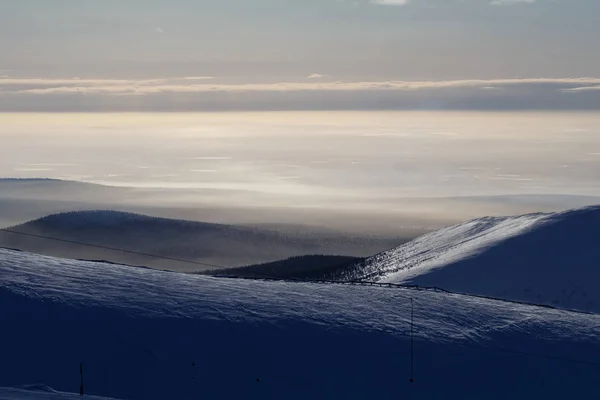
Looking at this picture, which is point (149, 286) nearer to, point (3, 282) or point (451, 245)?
point (3, 282)

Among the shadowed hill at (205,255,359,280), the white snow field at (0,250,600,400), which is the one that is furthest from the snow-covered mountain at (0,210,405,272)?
the white snow field at (0,250,600,400)

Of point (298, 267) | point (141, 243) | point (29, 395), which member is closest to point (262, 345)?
point (29, 395)

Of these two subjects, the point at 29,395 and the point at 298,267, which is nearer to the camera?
the point at 29,395

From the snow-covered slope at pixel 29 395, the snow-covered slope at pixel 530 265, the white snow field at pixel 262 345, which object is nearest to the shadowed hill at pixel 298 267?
the snow-covered slope at pixel 530 265

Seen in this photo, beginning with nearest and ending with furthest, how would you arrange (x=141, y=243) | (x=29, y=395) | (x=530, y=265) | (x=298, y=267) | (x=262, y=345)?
1. (x=29, y=395)
2. (x=262, y=345)
3. (x=530, y=265)
4. (x=298, y=267)
5. (x=141, y=243)

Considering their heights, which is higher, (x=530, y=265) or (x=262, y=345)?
(x=530, y=265)

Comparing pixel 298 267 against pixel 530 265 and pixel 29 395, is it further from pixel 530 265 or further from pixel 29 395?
pixel 29 395
